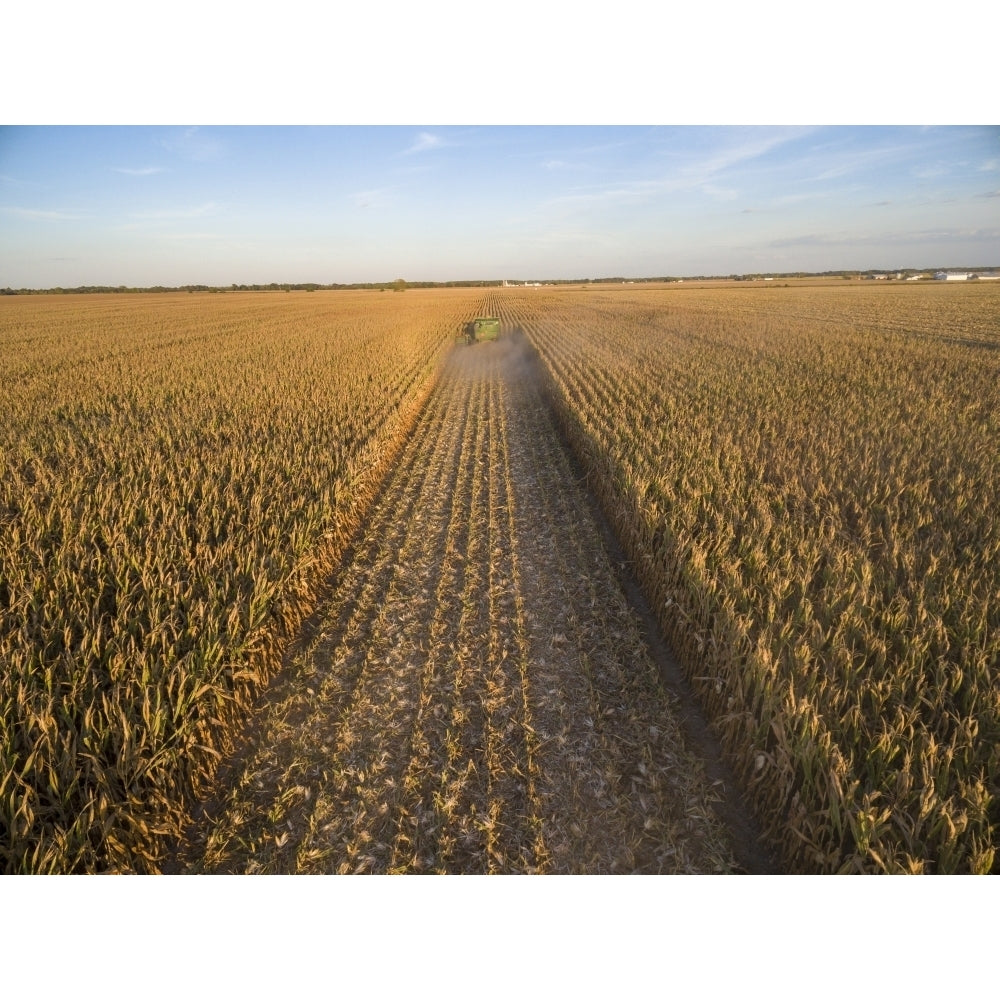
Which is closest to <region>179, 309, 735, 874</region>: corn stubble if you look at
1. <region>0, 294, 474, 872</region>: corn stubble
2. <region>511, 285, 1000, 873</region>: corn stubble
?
<region>0, 294, 474, 872</region>: corn stubble

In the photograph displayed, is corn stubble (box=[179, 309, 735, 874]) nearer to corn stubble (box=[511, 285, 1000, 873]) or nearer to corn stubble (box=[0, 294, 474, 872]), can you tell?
corn stubble (box=[0, 294, 474, 872])

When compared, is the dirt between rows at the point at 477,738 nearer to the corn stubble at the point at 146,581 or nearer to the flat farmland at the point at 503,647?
the flat farmland at the point at 503,647

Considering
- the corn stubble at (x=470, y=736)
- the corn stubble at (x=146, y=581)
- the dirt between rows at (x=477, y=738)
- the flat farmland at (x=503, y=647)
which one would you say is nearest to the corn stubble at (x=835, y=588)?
the flat farmland at (x=503, y=647)

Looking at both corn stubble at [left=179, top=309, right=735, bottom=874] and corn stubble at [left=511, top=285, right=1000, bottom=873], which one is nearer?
corn stubble at [left=511, top=285, right=1000, bottom=873]

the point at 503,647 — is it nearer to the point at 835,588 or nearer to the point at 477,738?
the point at 477,738

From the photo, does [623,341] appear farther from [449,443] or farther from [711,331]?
[449,443]

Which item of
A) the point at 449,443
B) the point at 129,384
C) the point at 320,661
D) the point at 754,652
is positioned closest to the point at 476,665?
the point at 320,661
